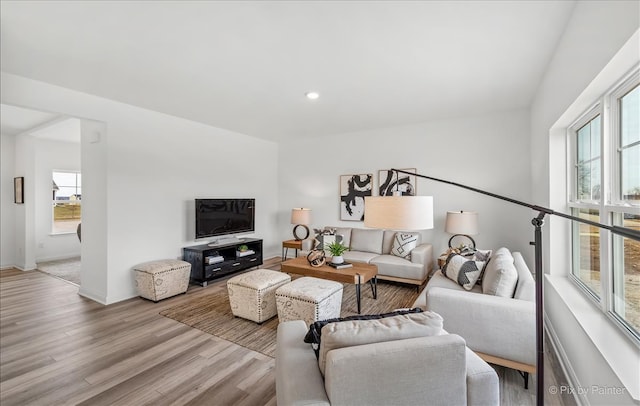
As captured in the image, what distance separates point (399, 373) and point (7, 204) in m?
7.64

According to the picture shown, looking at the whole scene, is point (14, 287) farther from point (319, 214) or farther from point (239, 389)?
point (319, 214)

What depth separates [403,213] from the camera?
68.1 inches

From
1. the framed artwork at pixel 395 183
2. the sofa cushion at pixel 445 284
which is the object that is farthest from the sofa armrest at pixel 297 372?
the framed artwork at pixel 395 183

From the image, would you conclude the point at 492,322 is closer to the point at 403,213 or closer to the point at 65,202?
the point at 403,213

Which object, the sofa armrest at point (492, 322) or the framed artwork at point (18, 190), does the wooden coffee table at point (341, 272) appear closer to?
the sofa armrest at point (492, 322)

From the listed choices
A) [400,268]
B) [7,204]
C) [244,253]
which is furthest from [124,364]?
[7,204]

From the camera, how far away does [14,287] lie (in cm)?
410

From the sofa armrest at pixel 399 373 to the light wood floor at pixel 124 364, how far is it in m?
0.96

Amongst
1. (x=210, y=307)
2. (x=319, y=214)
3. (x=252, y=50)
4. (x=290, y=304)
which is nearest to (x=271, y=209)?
(x=319, y=214)

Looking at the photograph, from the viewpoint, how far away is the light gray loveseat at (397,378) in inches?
43.7

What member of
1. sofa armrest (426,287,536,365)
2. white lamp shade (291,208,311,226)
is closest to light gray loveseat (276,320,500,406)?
sofa armrest (426,287,536,365)

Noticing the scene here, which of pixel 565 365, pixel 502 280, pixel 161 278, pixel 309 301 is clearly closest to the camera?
pixel 565 365

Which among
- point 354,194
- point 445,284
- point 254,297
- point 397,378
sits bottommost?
point 254,297

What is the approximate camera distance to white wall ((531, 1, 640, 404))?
1307 millimetres
